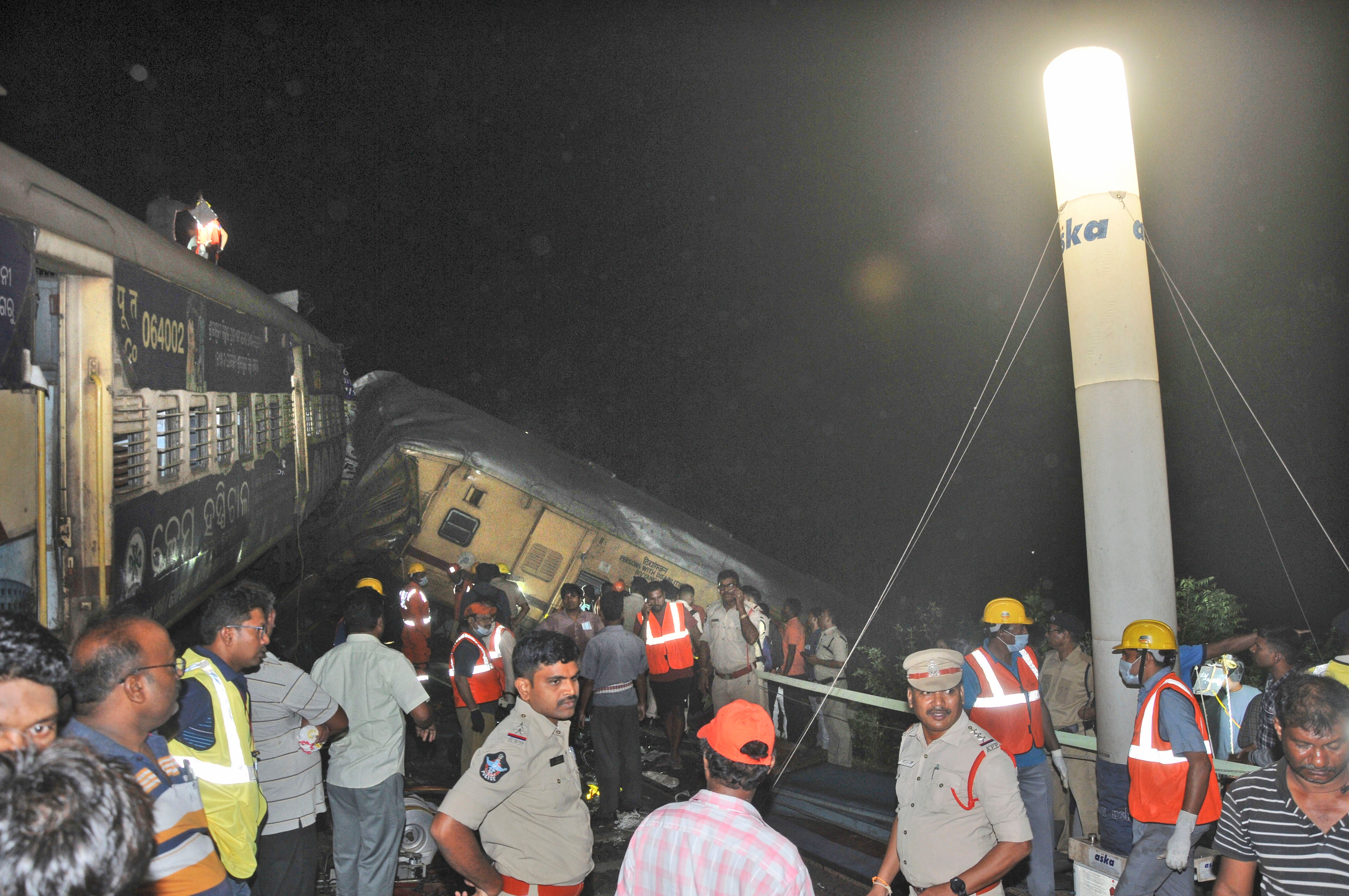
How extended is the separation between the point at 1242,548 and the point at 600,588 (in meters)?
13.0

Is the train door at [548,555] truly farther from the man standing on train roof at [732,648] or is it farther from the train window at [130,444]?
the train window at [130,444]

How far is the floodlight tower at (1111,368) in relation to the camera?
547cm

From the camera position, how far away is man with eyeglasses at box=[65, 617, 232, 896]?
88.7 inches

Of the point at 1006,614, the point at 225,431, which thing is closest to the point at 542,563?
the point at 225,431

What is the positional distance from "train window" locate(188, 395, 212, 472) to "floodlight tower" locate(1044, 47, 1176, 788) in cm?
621

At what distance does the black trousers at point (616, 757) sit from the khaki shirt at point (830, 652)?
258 centimetres

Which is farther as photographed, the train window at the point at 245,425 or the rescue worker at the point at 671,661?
the rescue worker at the point at 671,661

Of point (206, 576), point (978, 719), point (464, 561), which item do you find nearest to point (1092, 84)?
point (978, 719)

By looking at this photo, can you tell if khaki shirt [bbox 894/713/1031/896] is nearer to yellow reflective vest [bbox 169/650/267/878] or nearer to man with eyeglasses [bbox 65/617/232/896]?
man with eyeglasses [bbox 65/617/232/896]

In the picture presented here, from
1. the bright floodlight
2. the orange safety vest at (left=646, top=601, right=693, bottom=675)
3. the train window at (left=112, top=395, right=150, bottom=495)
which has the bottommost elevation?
the orange safety vest at (left=646, top=601, right=693, bottom=675)

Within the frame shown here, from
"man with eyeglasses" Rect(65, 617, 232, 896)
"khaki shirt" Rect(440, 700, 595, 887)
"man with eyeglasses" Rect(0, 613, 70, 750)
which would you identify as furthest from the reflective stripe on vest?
"man with eyeglasses" Rect(0, 613, 70, 750)

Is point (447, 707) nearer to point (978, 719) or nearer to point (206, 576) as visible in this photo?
point (206, 576)

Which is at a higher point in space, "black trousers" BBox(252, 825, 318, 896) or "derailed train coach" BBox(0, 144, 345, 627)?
"derailed train coach" BBox(0, 144, 345, 627)

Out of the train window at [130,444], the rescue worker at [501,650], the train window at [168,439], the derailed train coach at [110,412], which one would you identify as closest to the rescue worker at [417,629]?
the derailed train coach at [110,412]
